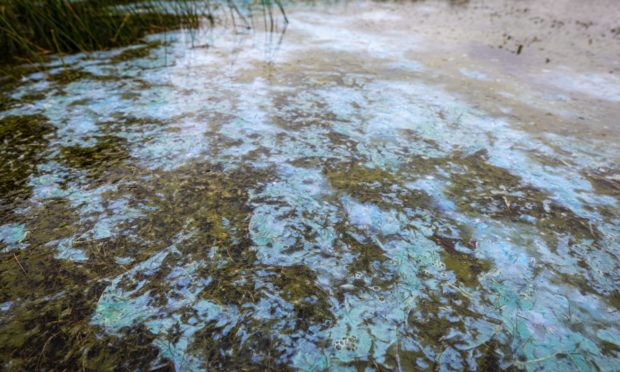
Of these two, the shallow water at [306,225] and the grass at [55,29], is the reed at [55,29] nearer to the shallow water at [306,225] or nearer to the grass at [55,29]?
the grass at [55,29]

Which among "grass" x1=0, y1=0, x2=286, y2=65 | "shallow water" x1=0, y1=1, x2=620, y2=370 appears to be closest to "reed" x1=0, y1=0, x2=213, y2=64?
"grass" x1=0, y1=0, x2=286, y2=65

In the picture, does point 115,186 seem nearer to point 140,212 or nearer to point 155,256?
point 140,212

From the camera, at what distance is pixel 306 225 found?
3.89 feet

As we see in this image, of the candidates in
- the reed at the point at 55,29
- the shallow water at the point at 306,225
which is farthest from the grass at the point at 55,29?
the shallow water at the point at 306,225

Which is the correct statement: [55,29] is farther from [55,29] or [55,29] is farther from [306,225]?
[306,225]

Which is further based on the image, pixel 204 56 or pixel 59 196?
pixel 204 56

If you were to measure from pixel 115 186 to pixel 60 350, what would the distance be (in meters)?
0.67

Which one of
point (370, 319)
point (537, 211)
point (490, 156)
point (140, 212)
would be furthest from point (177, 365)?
point (490, 156)

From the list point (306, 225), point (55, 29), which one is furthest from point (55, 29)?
point (306, 225)

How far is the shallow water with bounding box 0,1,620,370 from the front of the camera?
838 mm

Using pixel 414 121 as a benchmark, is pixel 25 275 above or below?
below

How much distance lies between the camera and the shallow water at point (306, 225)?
2.75 ft

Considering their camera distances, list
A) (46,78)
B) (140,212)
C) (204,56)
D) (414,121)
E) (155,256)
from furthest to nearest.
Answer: (204,56) → (46,78) → (414,121) → (140,212) → (155,256)

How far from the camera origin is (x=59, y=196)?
1277mm
